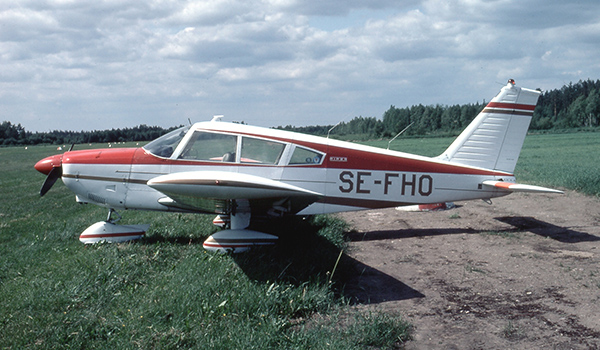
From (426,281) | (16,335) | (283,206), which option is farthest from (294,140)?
(16,335)

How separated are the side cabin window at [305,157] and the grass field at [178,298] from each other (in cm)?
131

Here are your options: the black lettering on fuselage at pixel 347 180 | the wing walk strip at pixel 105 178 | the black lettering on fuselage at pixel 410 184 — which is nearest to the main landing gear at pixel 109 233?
the wing walk strip at pixel 105 178

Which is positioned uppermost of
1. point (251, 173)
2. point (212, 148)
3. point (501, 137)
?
point (501, 137)

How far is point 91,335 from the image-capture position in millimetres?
3576

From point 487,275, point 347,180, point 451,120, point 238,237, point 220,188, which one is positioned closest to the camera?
point 220,188

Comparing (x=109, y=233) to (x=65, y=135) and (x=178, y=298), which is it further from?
(x=65, y=135)

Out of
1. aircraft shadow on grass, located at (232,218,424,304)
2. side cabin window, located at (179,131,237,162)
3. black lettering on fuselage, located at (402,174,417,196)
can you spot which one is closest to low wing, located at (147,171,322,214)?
aircraft shadow on grass, located at (232,218,424,304)

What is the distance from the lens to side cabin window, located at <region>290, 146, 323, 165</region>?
249 inches

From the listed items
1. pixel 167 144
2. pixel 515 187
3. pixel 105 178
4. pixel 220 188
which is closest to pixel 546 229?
pixel 515 187

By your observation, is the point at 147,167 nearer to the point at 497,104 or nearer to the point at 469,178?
the point at 469,178

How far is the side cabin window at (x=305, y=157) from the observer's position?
20.8 ft

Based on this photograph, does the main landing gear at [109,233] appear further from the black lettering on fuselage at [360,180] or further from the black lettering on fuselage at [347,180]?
the black lettering on fuselage at [360,180]

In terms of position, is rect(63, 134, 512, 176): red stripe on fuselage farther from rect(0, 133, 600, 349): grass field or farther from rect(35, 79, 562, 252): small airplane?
rect(0, 133, 600, 349): grass field

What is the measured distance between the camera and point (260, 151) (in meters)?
6.27
